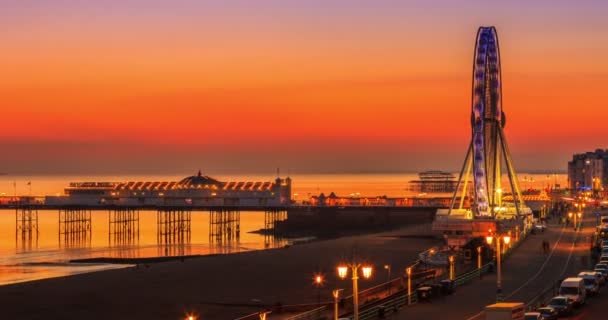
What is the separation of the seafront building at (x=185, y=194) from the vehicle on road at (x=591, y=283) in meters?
89.2

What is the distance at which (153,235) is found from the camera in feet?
385

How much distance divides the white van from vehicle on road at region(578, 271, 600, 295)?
2203 millimetres

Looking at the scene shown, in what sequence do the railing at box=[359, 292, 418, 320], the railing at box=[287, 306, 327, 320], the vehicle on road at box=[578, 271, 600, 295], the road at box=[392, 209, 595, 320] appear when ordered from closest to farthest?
1. the railing at box=[287, 306, 327, 320]
2. the railing at box=[359, 292, 418, 320]
3. the road at box=[392, 209, 595, 320]
4. the vehicle on road at box=[578, 271, 600, 295]

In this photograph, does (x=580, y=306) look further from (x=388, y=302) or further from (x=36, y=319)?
(x=36, y=319)

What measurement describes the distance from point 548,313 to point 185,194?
125 m

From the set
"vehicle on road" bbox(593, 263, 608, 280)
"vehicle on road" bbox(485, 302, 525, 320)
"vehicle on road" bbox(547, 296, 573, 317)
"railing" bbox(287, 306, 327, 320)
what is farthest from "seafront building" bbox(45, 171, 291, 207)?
"vehicle on road" bbox(485, 302, 525, 320)

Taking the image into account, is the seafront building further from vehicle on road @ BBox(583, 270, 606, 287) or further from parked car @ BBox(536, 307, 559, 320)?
parked car @ BBox(536, 307, 559, 320)

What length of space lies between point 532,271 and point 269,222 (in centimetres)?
8039

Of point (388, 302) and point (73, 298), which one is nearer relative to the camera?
point (388, 302)

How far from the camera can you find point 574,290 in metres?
39.7

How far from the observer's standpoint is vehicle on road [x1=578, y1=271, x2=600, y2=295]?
42.7 metres

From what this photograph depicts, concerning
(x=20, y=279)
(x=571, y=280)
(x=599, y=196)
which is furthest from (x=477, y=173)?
(x=599, y=196)

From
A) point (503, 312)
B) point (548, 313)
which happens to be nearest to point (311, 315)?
point (548, 313)

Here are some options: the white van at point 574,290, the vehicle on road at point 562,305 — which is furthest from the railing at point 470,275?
the vehicle on road at point 562,305
